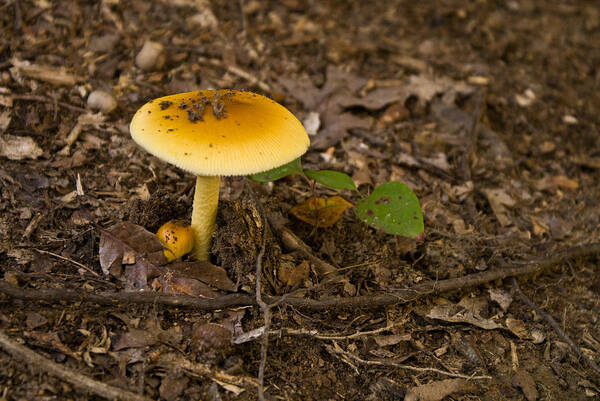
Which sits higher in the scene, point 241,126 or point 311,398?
point 241,126

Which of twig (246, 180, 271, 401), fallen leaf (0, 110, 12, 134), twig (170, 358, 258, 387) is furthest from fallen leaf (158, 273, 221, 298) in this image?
fallen leaf (0, 110, 12, 134)

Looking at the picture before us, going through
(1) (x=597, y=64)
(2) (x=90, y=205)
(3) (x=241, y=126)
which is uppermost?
(3) (x=241, y=126)

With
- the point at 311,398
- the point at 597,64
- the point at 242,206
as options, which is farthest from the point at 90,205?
the point at 597,64

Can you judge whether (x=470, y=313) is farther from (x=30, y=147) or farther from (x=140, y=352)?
(x=30, y=147)

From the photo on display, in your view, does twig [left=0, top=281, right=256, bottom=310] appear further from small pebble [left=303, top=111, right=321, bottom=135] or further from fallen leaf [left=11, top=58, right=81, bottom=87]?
fallen leaf [left=11, top=58, right=81, bottom=87]

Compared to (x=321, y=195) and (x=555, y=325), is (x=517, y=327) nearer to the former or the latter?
(x=555, y=325)
